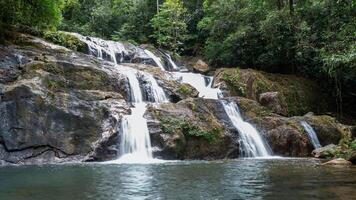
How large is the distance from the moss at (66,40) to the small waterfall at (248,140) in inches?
369

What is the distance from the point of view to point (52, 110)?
54.1 feet

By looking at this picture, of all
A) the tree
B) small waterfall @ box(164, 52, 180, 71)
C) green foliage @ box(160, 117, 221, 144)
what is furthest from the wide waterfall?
the tree

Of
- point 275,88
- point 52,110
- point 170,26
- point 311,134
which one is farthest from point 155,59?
point 52,110

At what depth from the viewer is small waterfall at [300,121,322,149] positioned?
19.4 metres

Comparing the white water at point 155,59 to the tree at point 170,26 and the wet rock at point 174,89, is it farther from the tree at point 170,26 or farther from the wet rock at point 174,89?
the wet rock at point 174,89

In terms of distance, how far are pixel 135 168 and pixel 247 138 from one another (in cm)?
711

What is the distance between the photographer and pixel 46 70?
18172 millimetres

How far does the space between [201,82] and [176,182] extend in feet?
55.6

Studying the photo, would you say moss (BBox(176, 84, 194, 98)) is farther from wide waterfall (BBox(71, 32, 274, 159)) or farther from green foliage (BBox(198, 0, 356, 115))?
green foliage (BBox(198, 0, 356, 115))

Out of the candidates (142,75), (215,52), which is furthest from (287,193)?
(215,52)

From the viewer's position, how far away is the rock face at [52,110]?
1566 centimetres

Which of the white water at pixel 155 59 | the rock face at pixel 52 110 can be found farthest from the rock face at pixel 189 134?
the white water at pixel 155 59

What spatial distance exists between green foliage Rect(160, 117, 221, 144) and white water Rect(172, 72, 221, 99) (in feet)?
22.0

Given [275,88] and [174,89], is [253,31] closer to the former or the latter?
[275,88]
